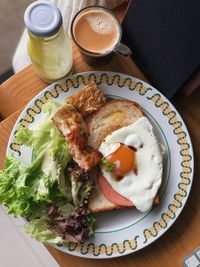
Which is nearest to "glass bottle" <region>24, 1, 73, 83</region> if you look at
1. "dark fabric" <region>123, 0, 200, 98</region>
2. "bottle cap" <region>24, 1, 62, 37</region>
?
"bottle cap" <region>24, 1, 62, 37</region>

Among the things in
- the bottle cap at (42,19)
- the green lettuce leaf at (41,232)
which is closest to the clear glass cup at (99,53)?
the bottle cap at (42,19)

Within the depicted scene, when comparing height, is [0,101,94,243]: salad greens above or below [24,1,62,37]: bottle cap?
below

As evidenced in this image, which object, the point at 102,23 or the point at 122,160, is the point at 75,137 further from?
the point at 102,23

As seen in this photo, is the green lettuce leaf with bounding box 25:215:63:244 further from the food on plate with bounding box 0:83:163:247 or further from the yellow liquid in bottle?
the yellow liquid in bottle

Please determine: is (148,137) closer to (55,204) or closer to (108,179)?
(108,179)

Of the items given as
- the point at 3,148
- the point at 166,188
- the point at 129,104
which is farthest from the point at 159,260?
the point at 3,148

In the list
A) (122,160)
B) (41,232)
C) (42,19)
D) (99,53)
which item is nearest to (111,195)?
(122,160)
